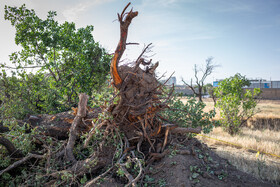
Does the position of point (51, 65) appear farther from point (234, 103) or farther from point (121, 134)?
point (234, 103)

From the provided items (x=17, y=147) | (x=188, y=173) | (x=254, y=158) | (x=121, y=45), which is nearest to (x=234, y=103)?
(x=254, y=158)

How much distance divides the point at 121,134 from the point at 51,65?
4.20 meters

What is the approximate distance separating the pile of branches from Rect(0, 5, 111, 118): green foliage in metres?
2.53

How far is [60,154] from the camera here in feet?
11.9

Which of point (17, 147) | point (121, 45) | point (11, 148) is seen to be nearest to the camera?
point (121, 45)

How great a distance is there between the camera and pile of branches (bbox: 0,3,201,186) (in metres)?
3.33

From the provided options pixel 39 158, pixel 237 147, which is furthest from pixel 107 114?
pixel 237 147

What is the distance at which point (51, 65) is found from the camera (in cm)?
661

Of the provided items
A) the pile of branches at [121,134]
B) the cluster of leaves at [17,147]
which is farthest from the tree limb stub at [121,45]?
the cluster of leaves at [17,147]

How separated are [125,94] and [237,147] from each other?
205 inches

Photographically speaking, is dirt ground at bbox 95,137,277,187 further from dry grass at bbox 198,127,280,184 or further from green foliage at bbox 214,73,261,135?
green foliage at bbox 214,73,261,135

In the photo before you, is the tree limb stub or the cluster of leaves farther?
the cluster of leaves

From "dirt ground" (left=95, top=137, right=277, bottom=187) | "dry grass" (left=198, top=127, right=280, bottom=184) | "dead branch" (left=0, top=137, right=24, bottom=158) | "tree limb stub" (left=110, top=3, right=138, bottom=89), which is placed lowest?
"dry grass" (left=198, top=127, right=280, bottom=184)

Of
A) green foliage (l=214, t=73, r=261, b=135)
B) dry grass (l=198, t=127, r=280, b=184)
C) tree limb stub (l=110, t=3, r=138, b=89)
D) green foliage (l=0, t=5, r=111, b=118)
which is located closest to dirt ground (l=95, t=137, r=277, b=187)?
dry grass (l=198, t=127, r=280, b=184)
